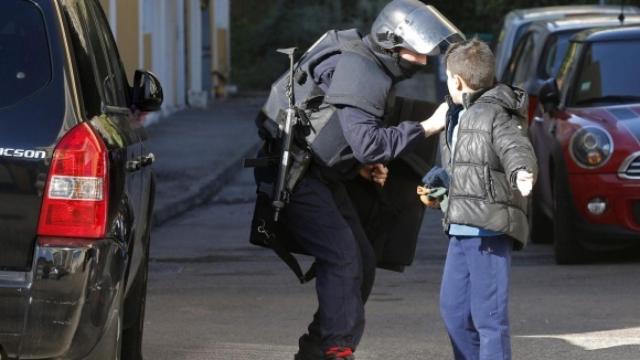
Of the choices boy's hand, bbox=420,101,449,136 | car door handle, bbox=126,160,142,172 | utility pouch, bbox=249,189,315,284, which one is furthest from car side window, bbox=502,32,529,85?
car door handle, bbox=126,160,142,172

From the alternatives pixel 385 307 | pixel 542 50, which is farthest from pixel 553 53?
pixel 385 307

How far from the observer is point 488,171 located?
595 centimetres

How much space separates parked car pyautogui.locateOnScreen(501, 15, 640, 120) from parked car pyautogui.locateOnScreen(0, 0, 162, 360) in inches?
310

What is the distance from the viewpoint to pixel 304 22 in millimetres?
40031

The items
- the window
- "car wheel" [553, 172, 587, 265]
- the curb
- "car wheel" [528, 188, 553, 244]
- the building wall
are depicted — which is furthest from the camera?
the building wall

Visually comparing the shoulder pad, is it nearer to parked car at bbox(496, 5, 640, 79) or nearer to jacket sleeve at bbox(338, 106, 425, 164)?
jacket sleeve at bbox(338, 106, 425, 164)

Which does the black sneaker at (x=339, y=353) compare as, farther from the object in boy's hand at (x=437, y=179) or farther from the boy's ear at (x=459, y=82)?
the boy's ear at (x=459, y=82)

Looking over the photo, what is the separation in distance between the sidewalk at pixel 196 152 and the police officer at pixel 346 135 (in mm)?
6985

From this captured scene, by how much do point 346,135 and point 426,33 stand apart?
530mm

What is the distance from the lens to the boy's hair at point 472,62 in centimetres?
604

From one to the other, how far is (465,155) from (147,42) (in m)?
19.2

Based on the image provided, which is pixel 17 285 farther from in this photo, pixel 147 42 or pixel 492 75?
pixel 147 42

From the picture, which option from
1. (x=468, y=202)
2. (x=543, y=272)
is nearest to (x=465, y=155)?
(x=468, y=202)

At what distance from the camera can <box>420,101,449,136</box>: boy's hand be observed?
20.7 feet
